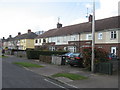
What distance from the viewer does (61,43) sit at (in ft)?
144

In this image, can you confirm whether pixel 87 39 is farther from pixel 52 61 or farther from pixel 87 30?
pixel 52 61

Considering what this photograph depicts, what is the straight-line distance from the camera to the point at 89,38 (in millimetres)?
34844

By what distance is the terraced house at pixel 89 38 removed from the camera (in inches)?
1174

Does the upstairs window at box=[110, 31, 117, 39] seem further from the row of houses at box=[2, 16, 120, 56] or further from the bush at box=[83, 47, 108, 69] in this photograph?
the bush at box=[83, 47, 108, 69]

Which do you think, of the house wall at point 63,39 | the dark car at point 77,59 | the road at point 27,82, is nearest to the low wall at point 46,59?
the dark car at point 77,59

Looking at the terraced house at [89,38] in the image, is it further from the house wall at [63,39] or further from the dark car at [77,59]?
the dark car at [77,59]

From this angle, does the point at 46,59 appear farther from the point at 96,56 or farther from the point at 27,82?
the point at 27,82

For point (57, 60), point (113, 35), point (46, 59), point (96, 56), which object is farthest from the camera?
point (113, 35)

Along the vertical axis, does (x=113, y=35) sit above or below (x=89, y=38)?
above

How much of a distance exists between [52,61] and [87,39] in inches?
618

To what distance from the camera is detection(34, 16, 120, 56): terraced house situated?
2981 centimetres

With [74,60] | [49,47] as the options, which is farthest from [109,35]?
[49,47]

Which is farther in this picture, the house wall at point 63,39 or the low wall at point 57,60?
the house wall at point 63,39

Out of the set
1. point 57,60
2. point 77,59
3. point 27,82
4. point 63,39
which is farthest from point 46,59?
point 63,39
